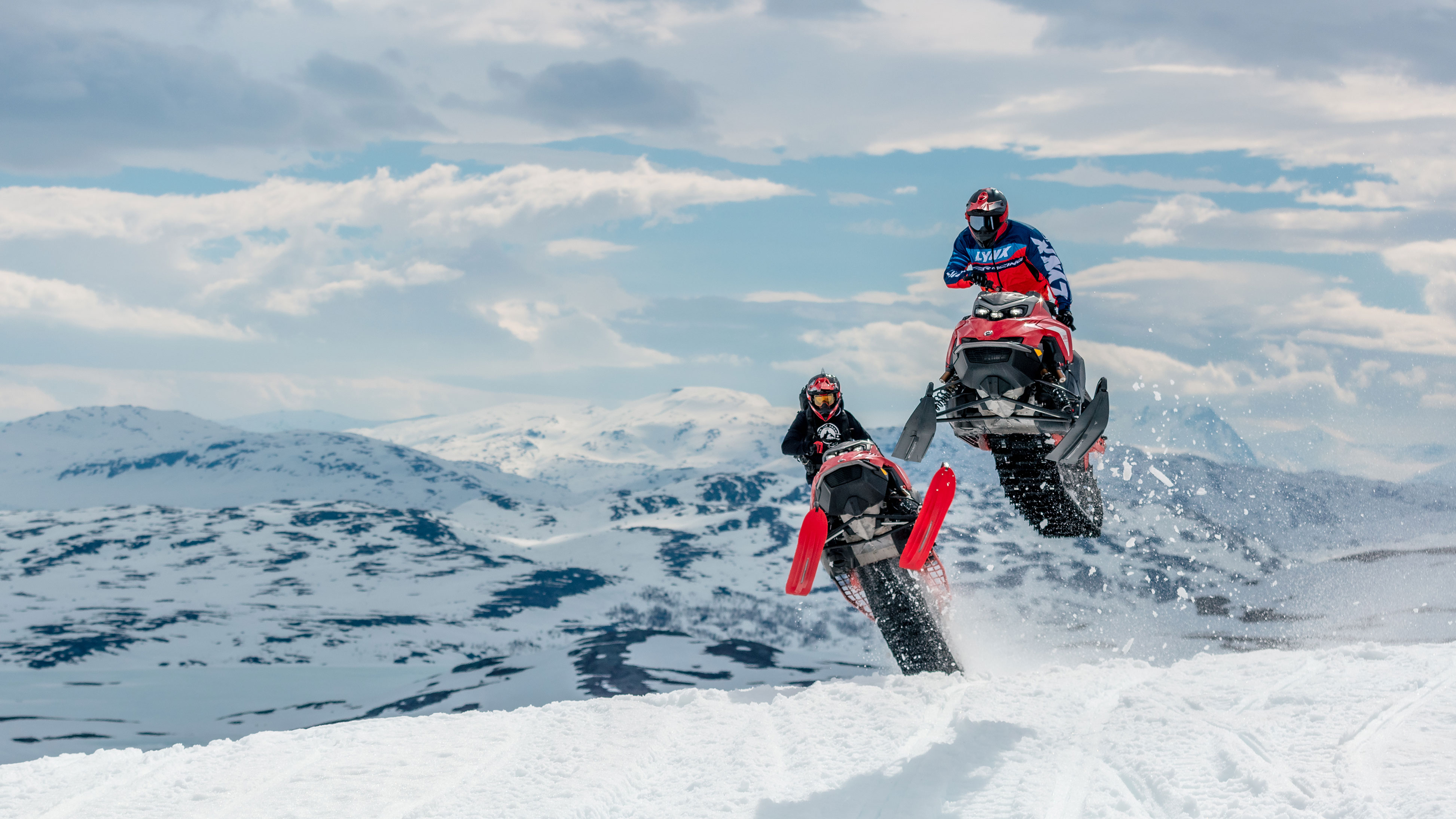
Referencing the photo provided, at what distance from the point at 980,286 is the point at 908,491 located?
3.59 m

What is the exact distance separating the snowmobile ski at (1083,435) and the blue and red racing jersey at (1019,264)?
2145mm

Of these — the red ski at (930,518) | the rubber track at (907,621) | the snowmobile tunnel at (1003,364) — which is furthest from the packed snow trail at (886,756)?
the snowmobile tunnel at (1003,364)

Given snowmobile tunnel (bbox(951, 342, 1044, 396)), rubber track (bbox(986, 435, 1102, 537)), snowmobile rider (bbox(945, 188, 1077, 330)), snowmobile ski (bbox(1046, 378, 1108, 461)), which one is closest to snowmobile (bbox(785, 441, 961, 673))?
rubber track (bbox(986, 435, 1102, 537))

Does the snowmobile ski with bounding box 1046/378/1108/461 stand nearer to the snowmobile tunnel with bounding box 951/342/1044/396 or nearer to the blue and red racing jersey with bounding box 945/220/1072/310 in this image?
the snowmobile tunnel with bounding box 951/342/1044/396

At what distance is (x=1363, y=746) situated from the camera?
12.0m

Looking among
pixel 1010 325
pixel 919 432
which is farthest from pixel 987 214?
pixel 919 432

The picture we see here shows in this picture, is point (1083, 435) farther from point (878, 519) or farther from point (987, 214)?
point (878, 519)

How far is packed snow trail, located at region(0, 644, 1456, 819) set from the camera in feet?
37.2

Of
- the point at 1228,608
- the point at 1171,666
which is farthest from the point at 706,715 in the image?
the point at 1228,608

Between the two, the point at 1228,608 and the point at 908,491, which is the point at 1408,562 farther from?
the point at 1228,608

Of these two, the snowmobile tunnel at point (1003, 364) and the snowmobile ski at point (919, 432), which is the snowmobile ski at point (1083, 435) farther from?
the snowmobile ski at point (919, 432)

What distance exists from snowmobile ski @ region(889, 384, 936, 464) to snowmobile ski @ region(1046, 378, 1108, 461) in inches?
57.7

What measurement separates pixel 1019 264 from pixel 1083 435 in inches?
117

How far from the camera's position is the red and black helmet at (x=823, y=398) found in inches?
647
